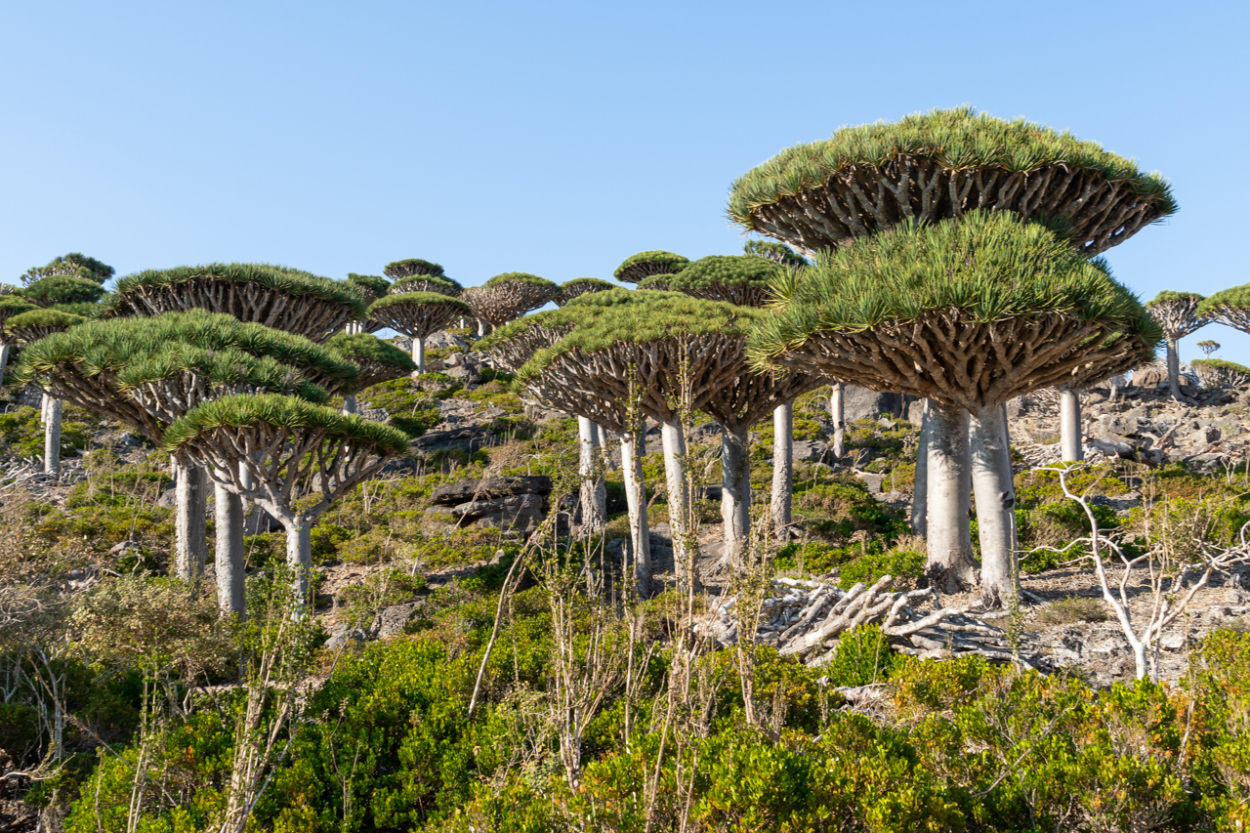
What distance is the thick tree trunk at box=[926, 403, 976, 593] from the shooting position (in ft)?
28.9

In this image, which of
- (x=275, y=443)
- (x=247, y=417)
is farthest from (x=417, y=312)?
(x=247, y=417)

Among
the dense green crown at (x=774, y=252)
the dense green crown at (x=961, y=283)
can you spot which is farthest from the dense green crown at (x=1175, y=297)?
the dense green crown at (x=961, y=283)

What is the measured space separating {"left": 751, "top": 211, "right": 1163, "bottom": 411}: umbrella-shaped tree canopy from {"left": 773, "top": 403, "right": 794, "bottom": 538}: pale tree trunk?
496 cm

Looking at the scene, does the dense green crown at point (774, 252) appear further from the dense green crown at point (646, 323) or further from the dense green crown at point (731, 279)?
the dense green crown at point (646, 323)

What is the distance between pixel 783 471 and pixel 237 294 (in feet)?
33.1

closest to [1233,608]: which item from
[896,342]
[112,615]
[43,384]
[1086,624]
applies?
[1086,624]

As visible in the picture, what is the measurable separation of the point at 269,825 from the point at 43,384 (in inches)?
335

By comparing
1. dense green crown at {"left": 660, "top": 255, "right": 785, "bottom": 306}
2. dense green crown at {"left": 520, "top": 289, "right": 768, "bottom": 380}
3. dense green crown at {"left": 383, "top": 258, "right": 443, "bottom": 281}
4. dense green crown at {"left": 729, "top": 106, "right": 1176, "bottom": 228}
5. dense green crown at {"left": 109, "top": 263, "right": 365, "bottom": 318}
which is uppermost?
dense green crown at {"left": 383, "top": 258, "right": 443, "bottom": 281}

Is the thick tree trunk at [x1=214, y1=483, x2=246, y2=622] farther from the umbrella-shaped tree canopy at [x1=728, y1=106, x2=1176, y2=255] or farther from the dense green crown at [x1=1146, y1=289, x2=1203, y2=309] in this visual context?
the dense green crown at [x1=1146, y1=289, x2=1203, y2=309]

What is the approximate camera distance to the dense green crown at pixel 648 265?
1204 inches

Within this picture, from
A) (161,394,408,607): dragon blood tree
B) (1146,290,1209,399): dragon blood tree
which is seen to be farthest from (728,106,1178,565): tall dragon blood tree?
(1146,290,1209,399): dragon blood tree

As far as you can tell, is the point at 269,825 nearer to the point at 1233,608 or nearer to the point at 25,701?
the point at 25,701

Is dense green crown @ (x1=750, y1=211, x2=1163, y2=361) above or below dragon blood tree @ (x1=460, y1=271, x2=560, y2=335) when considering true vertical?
below

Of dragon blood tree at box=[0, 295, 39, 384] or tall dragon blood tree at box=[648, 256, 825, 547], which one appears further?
dragon blood tree at box=[0, 295, 39, 384]
